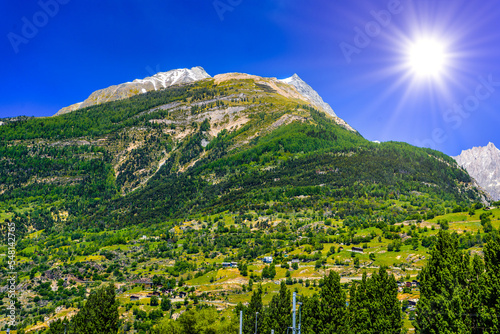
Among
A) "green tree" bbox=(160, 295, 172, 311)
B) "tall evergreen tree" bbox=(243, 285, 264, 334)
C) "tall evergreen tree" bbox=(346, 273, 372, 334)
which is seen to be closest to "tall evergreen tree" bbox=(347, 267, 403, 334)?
"tall evergreen tree" bbox=(346, 273, 372, 334)

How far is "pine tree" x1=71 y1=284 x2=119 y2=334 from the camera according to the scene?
7238 centimetres

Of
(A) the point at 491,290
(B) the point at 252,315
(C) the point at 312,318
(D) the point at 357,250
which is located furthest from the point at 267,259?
(A) the point at 491,290

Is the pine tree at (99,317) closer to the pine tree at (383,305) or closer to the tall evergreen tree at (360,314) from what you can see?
the tall evergreen tree at (360,314)

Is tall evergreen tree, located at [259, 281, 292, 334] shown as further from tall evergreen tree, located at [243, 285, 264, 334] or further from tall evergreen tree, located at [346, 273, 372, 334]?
tall evergreen tree, located at [346, 273, 372, 334]

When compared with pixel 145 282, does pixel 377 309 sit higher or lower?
higher

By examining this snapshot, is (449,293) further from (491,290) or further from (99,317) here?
(99,317)

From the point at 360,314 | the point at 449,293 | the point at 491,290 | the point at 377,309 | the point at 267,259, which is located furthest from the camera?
the point at 267,259

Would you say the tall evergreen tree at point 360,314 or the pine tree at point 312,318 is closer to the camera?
the tall evergreen tree at point 360,314

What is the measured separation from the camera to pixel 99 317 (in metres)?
73.2

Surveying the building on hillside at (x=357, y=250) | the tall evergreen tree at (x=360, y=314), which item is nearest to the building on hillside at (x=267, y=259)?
the building on hillside at (x=357, y=250)

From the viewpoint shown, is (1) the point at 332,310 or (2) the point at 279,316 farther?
(2) the point at 279,316

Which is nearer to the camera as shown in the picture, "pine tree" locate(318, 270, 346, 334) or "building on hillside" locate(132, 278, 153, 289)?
"pine tree" locate(318, 270, 346, 334)

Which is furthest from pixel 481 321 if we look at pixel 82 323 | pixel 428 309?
pixel 82 323

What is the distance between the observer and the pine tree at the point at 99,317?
72375mm
